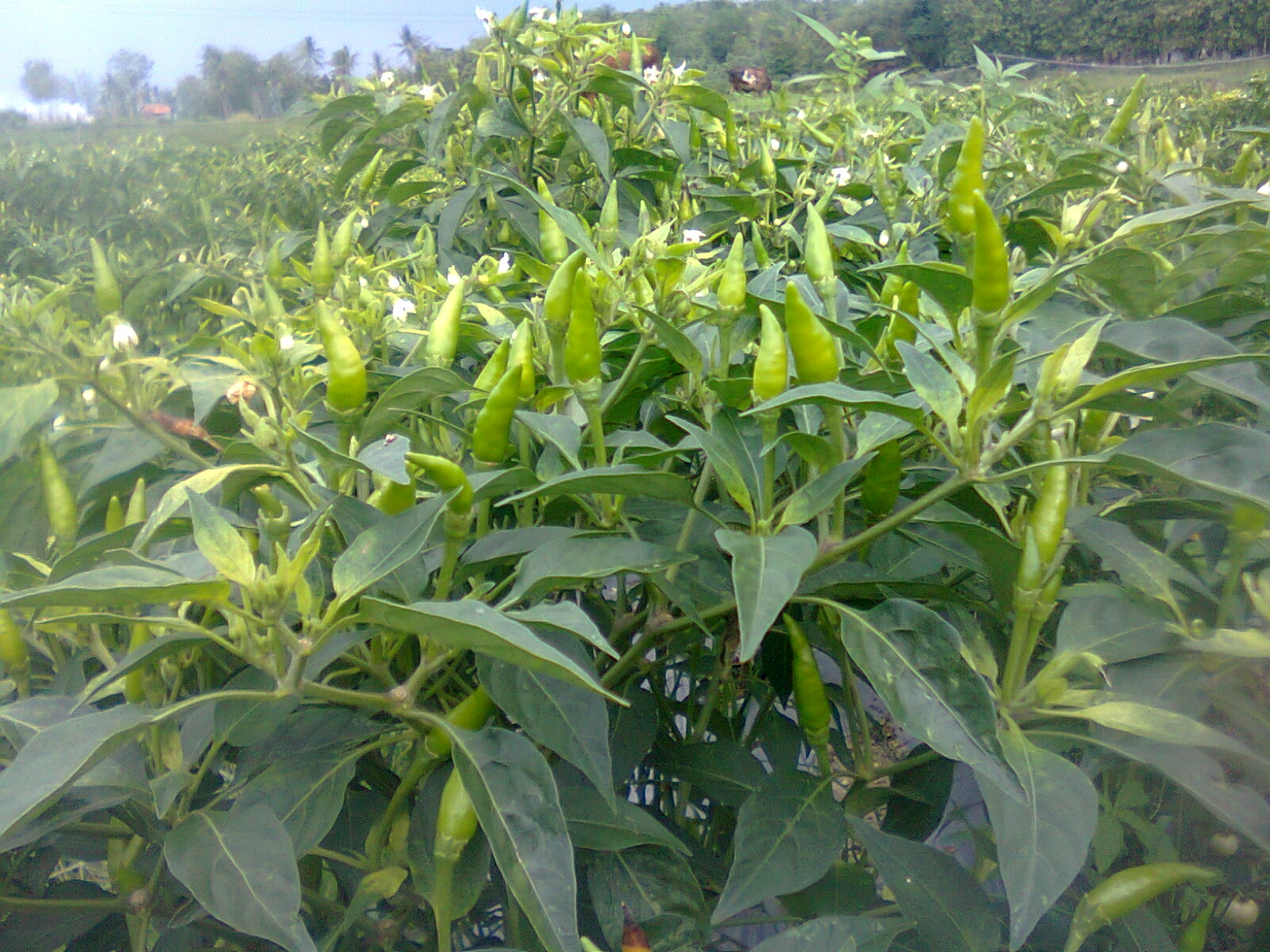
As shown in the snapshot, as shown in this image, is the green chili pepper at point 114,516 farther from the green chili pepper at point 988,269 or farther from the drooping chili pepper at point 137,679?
the green chili pepper at point 988,269

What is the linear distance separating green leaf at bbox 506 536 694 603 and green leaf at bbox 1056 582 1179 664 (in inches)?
12.6

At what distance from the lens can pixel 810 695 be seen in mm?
803

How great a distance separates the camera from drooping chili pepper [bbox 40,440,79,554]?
74 cm

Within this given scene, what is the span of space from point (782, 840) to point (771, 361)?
0.40 m

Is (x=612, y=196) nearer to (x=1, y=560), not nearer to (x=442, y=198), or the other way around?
(x=1, y=560)

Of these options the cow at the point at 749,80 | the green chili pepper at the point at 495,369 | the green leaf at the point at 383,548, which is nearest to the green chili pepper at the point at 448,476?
the green leaf at the point at 383,548

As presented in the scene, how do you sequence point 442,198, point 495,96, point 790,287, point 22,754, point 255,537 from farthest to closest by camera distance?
1. point 442,198
2. point 495,96
3. point 255,537
4. point 790,287
5. point 22,754

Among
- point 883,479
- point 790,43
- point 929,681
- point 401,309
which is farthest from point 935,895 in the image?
point 790,43

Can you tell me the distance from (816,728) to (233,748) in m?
0.56

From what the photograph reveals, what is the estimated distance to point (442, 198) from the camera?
167 cm

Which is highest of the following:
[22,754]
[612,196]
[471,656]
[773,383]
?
[612,196]

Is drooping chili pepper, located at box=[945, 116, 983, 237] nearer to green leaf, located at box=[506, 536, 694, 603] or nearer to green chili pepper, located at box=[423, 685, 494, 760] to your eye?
green leaf, located at box=[506, 536, 694, 603]

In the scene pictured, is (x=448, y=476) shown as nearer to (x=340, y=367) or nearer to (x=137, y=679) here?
(x=340, y=367)

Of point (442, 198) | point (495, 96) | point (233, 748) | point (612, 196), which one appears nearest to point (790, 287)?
point (612, 196)
